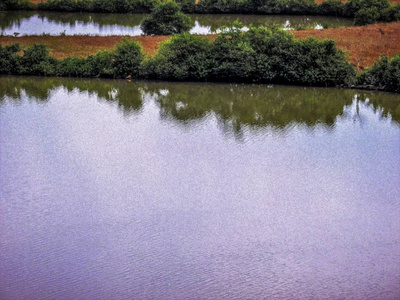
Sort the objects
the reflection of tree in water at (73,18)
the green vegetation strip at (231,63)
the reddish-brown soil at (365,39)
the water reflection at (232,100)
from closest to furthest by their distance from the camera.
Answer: the water reflection at (232,100), the green vegetation strip at (231,63), the reddish-brown soil at (365,39), the reflection of tree in water at (73,18)

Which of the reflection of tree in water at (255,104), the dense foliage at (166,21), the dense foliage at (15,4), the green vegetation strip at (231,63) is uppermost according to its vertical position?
the dense foliage at (15,4)

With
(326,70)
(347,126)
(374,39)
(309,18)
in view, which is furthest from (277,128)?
(309,18)

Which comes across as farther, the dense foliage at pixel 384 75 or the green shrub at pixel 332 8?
the green shrub at pixel 332 8

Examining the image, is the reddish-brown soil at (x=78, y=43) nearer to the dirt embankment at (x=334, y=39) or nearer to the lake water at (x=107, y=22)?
the dirt embankment at (x=334, y=39)

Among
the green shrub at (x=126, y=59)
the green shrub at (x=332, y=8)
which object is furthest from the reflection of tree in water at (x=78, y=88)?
the green shrub at (x=332, y=8)

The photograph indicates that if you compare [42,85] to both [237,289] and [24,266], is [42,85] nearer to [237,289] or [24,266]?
[24,266]

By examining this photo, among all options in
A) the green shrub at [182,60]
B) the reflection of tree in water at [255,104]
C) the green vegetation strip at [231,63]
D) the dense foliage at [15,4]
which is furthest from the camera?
the dense foliage at [15,4]

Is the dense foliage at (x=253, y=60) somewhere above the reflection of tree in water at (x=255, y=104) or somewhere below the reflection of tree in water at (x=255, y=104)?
above

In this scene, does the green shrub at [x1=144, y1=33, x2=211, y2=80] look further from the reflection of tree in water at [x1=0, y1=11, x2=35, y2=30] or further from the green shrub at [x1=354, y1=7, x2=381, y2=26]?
the reflection of tree in water at [x1=0, y1=11, x2=35, y2=30]
